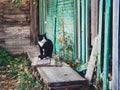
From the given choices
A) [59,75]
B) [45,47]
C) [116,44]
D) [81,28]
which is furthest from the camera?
[45,47]

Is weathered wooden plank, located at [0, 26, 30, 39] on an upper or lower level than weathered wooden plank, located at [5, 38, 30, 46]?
upper

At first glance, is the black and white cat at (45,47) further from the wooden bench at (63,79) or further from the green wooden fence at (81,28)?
the wooden bench at (63,79)

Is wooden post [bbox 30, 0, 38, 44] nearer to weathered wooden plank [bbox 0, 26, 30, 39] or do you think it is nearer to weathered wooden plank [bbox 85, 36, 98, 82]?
weathered wooden plank [bbox 0, 26, 30, 39]

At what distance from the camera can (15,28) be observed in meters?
11.3

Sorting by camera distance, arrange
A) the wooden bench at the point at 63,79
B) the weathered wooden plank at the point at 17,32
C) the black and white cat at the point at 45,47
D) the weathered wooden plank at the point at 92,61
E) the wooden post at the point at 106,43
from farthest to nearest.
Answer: the weathered wooden plank at the point at 17,32
the black and white cat at the point at 45,47
the weathered wooden plank at the point at 92,61
the wooden bench at the point at 63,79
the wooden post at the point at 106,43

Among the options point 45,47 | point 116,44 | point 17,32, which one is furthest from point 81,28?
point 17,32

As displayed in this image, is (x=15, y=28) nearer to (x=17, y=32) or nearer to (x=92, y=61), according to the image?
(x=17, y=32)

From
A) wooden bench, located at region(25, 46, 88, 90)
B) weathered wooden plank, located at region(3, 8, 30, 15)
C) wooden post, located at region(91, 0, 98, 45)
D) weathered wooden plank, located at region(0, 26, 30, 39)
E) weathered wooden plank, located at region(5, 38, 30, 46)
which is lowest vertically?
wooden bench, located at region(25, 46, 88, 90)

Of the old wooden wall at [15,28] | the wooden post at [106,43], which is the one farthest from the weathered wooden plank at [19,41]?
the wooden post at [106,43]

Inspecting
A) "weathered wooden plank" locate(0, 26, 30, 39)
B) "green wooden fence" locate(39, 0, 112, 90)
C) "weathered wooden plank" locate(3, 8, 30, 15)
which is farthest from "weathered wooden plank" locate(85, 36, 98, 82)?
"weathered wooden plank" locate(3, 8, 30, 15)

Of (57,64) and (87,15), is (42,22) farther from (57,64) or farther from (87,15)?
(87,15)

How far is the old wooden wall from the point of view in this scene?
11195mm

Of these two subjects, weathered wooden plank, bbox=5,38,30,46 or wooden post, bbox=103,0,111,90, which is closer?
wooden post, bbox=103,0,111,90

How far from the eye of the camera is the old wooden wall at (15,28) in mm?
11195
